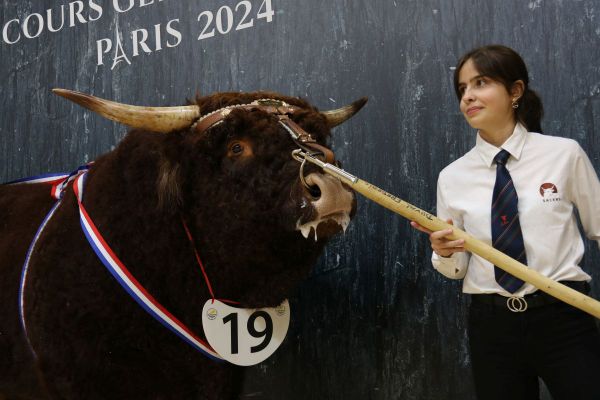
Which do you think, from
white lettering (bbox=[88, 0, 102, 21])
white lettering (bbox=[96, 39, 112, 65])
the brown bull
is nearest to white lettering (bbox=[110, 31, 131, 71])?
white lettering (bbox=[96, 39, 112, 65])

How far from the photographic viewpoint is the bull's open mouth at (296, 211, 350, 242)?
2.01 meters

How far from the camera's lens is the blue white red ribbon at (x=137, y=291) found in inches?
90.1

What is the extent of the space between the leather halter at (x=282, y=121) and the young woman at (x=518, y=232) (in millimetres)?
458

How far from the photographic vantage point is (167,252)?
2.34m

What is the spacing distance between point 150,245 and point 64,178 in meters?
0.83

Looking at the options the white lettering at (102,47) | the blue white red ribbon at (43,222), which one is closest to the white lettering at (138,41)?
the white lettering at (102,47)

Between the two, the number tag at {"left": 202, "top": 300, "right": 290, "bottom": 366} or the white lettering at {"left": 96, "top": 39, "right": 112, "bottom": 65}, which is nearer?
the number tag at {"left": 202, "top": 300, "right": 290, "bottom": 366}

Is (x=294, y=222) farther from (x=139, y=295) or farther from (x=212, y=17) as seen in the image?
(x=212, y=17)

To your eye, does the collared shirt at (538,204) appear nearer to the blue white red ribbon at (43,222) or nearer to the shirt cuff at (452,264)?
the shirt cuff at (452,264)

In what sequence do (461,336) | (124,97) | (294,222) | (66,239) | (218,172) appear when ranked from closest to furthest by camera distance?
(294,222) < (218,172) < (66,239) < (461,336) < (124,97)

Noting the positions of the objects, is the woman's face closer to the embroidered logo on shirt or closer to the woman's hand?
the embroidered logo on shirt

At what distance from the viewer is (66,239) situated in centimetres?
243

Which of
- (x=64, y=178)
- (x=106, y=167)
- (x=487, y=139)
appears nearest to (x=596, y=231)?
(x=487, y=139)

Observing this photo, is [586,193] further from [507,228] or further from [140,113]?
[140,113]
